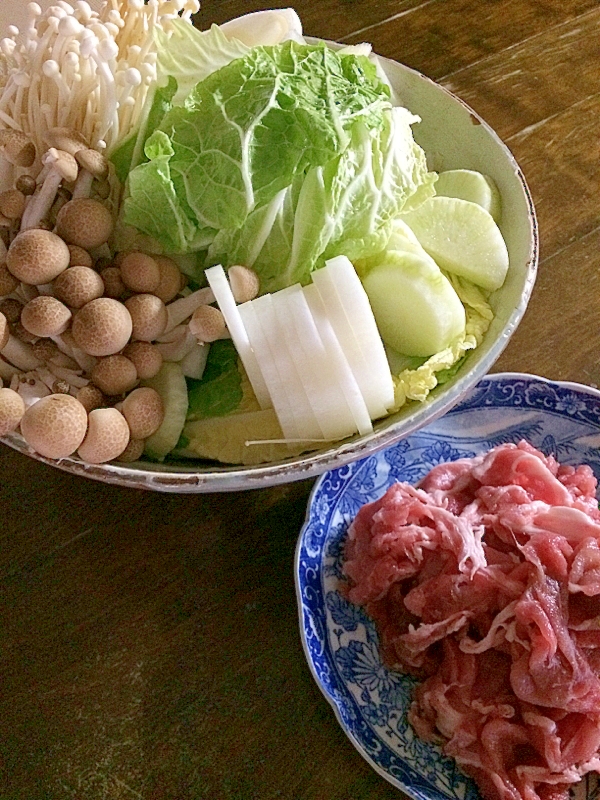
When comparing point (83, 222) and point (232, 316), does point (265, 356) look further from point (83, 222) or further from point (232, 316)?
point (83, 222)

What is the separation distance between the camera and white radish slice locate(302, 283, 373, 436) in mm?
990

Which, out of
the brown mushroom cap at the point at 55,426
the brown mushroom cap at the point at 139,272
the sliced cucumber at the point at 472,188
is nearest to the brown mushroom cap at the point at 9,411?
the brown mushroom cap at the point at 55,426

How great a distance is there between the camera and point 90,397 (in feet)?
3.19

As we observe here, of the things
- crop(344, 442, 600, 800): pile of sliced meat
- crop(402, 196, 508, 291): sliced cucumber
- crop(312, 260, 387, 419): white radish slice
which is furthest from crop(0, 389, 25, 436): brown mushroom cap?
crop(402, 196, 508, 291): sliced cucumber

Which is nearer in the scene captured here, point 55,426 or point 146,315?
point 55,426

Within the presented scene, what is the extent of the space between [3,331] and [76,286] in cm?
12

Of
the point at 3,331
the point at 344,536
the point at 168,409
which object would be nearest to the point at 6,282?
the point at 3,331

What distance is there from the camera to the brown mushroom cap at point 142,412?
0.97 meters

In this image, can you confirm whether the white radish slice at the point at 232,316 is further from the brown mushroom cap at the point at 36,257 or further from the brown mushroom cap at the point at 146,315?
the brown mushroom cap at the point at 36,257

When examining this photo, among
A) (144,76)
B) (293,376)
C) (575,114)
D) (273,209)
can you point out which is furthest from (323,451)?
(575,114)

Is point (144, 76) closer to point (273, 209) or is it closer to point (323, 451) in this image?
point (273, 209)

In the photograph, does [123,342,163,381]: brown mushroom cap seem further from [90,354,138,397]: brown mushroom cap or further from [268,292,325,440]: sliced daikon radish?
[268,292,325,440]: sliced daikon radish

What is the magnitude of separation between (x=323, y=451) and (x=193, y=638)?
0.37 meters

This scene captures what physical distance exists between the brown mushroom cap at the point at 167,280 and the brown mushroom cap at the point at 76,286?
0.10 metres
